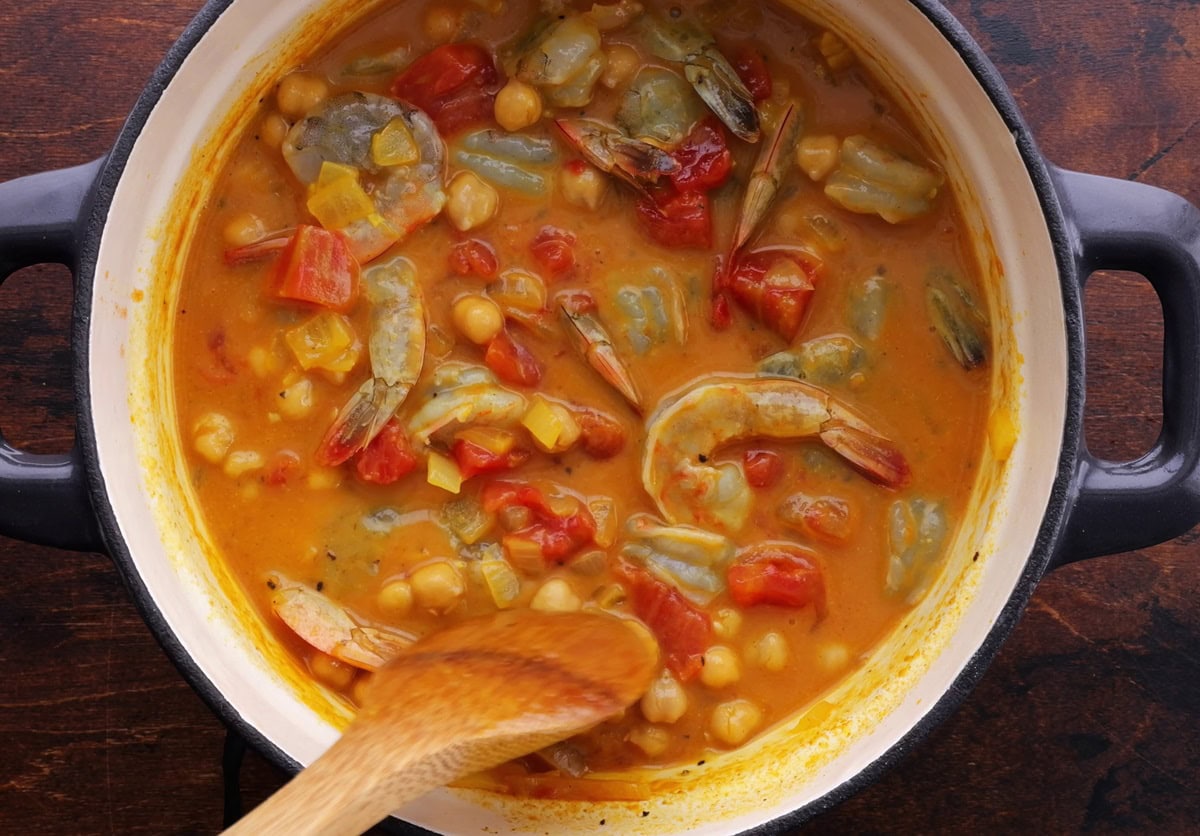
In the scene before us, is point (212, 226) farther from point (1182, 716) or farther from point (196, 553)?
point (1182, 716)

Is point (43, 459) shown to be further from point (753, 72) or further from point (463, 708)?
point (753, 72)

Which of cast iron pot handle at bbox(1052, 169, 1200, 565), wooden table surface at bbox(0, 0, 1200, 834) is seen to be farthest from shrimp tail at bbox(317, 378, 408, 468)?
cast iron pot handle at bbox(1052, 169, 1200, 565)

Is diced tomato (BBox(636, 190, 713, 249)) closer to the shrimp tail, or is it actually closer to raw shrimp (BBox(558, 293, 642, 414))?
raw shrimp (BBox(558, 293, 642, 414))

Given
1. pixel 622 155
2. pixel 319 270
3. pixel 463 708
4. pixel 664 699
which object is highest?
pixel 622 155

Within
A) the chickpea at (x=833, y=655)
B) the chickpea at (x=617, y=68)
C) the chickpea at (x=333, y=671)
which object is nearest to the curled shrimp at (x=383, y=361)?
the chickpea at (x=333, y=671)

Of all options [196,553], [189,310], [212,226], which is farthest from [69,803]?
[212,226]

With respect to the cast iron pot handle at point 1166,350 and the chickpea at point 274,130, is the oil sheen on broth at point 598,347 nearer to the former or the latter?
the chickpea at point 274,130

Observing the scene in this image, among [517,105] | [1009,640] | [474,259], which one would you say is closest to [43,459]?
[474,259]

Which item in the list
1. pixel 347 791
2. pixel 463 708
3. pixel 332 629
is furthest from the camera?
pixel 332 629
